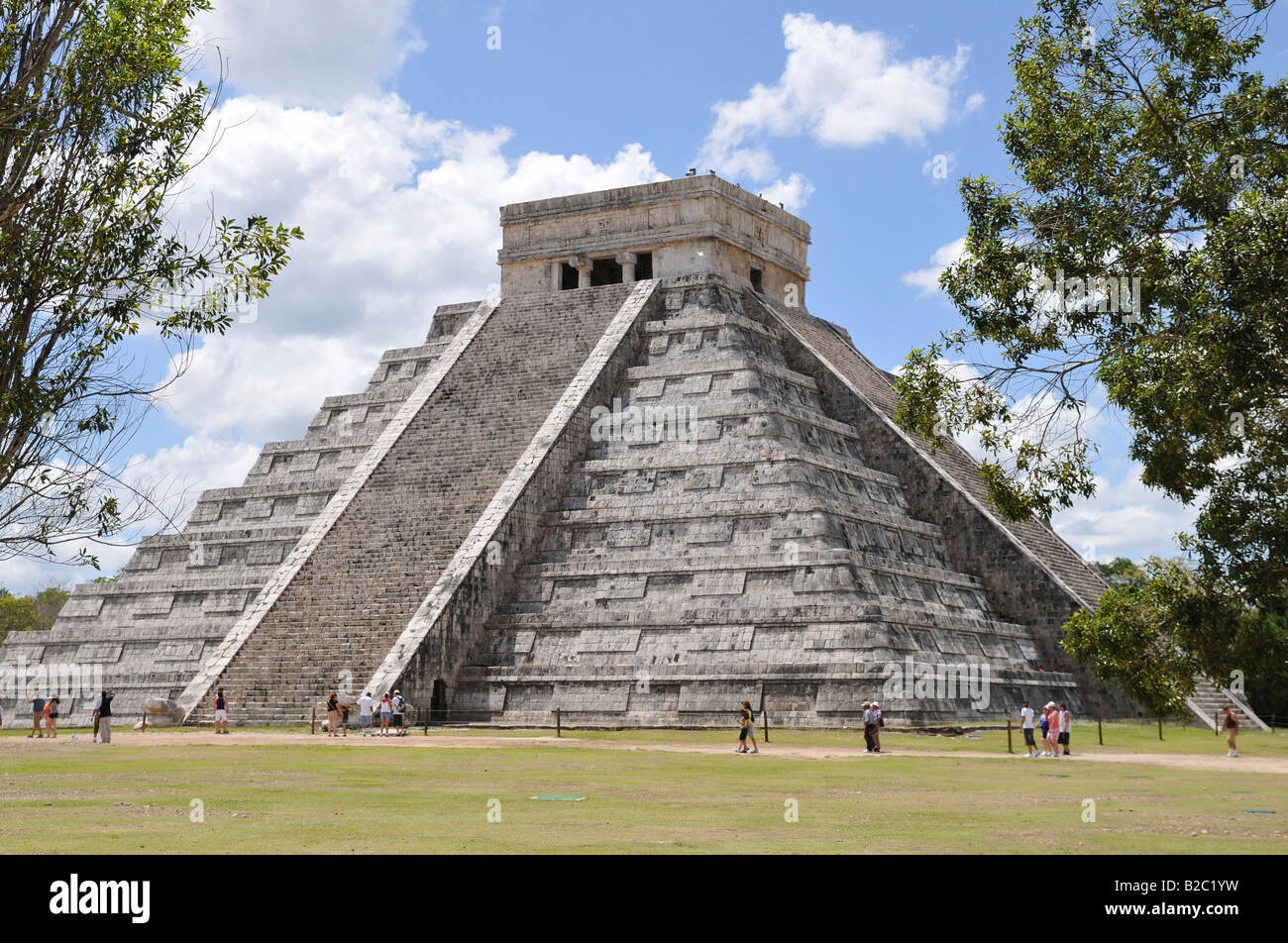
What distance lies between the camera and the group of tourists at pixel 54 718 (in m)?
22.7

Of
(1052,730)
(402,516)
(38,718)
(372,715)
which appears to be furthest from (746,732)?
(38,718)

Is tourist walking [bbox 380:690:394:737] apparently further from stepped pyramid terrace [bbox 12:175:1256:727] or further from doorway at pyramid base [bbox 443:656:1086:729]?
doorway at pyramid base [bbox 443:656:1086:729]

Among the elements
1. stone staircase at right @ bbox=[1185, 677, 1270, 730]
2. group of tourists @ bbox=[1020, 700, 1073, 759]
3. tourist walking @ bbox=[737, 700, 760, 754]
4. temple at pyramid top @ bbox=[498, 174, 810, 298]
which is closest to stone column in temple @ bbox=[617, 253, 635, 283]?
temple at pyramid top @ bbox=[498, 174, 810, 298]

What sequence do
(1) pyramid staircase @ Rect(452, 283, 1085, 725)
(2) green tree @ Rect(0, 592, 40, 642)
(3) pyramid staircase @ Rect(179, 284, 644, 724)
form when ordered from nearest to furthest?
(1) pyramid staircase @ Rect(452, 283, 1085, 725)
(3) pyramid staircase @ Rect(179, 284, 644, 724)
(2) green tree @ Rect(0, 592, 40, 642)

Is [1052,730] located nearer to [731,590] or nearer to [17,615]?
[731,590]

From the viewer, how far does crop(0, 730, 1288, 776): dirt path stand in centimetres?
1939

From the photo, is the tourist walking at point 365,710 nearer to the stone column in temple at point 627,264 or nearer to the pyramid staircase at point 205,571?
the pyramid staircase at point 205,571

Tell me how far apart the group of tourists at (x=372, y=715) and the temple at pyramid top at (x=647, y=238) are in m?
14.0

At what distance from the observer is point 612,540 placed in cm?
2725

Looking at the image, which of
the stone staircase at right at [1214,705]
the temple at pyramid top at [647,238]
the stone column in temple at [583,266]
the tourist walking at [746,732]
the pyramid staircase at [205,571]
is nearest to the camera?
the tourist walking at [746,732]

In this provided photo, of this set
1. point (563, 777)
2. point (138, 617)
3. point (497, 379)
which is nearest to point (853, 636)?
point (563, 777)

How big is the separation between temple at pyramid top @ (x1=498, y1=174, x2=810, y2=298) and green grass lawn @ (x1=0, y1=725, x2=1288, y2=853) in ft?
54.5

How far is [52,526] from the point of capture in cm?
1191

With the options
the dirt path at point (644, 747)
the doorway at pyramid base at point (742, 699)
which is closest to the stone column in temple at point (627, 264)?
the doorway at pyramid base at point (742, 699)
